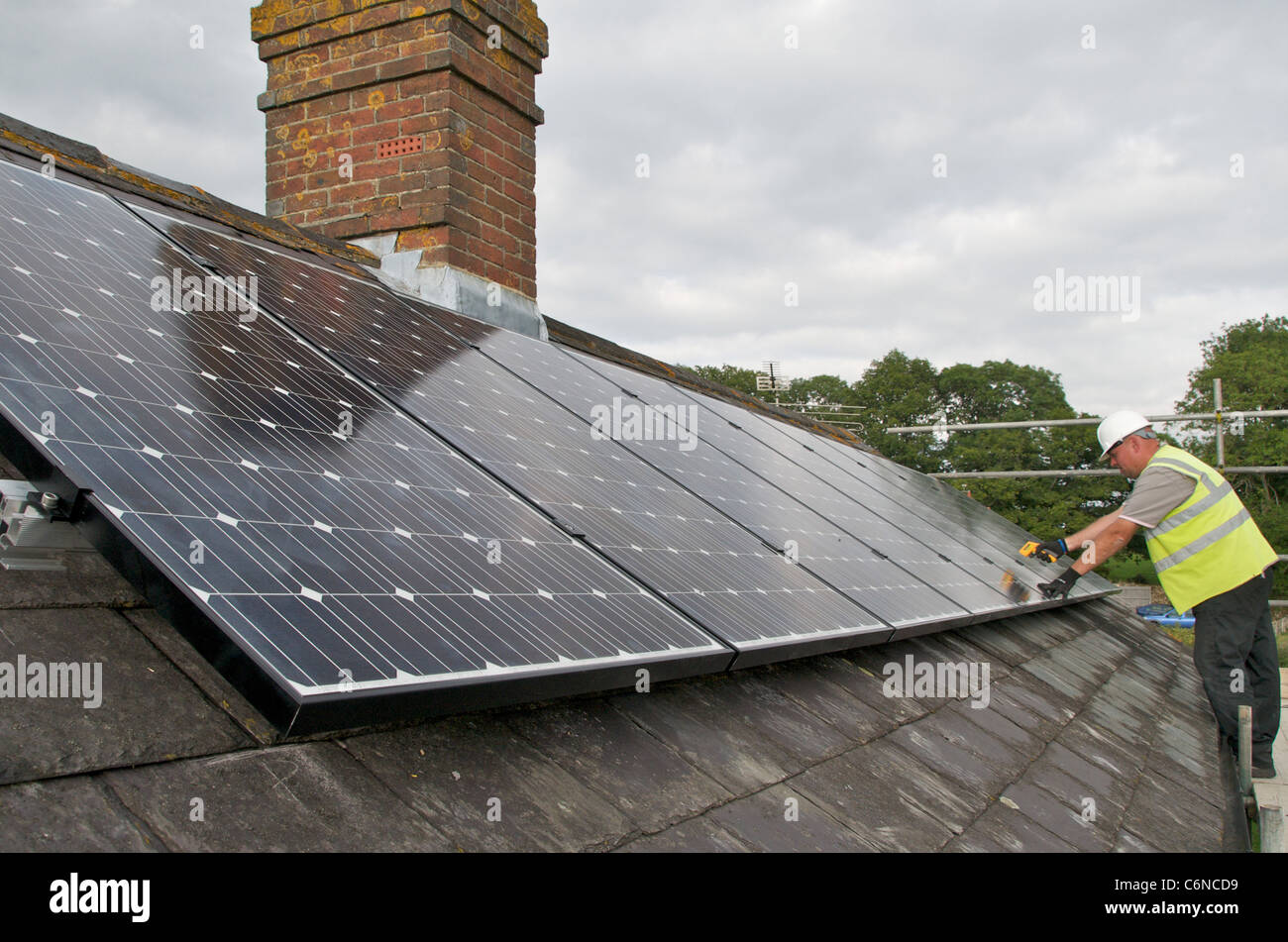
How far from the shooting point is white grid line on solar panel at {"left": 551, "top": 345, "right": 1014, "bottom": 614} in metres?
6.10

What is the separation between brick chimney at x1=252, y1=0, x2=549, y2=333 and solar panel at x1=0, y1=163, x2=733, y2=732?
382cm

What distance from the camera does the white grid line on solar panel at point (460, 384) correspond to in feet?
12.4

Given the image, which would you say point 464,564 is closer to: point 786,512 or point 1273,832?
point 786,512

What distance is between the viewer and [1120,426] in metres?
7.53

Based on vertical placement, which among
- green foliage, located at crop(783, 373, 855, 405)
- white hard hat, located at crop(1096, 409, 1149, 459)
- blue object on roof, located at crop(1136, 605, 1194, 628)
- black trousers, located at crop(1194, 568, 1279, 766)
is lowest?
blue object on roof, located at crop(1136, 605, 1194, 628)

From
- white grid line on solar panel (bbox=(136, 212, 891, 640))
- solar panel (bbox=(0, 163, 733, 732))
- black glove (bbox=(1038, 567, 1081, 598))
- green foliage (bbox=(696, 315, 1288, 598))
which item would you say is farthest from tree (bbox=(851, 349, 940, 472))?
solar panel (bbox=(0, 163, 733, 732))

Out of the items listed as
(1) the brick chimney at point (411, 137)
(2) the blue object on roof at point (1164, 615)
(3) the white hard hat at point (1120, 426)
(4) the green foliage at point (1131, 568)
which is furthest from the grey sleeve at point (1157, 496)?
(4) the green foliage at point (1131, 568)

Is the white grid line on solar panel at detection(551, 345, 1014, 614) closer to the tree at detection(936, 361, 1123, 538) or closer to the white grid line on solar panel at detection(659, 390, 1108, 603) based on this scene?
the white grid line on solar panel at detection(659, 390, 1108, 603)

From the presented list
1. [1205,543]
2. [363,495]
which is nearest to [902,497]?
[1205,543]

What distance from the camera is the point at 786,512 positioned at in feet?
19.4

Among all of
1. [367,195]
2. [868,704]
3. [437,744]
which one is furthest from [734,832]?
[367,195]

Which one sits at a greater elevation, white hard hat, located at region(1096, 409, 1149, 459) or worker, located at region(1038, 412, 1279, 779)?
white hard hat, located at region(1096, 409, 1149, 459)

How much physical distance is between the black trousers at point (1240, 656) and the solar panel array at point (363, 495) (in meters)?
1.86

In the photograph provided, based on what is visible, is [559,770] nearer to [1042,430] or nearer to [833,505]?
[833,505]
